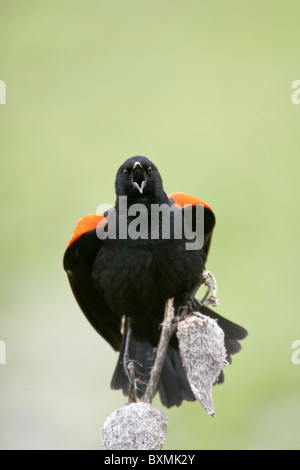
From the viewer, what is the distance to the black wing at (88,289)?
14.4 feet

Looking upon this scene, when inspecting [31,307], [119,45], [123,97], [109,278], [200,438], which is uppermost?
[119,45]

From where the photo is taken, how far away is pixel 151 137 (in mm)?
6676

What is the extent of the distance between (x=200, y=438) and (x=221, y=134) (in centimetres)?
268

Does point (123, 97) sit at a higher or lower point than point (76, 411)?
higher

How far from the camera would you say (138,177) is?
4.07m

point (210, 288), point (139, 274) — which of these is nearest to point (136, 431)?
point (210, 288)

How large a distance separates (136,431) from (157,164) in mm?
3814

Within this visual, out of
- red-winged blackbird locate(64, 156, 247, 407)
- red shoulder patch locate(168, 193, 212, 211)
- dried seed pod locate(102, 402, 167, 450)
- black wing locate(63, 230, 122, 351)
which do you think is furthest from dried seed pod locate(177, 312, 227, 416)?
black wing locate(63, 230, 122, 351)

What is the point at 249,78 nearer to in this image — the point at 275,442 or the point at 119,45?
the point at 119,45

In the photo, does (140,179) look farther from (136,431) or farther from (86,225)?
(136,431)

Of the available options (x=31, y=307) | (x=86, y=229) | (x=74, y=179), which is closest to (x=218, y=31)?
(x=74, y=179)

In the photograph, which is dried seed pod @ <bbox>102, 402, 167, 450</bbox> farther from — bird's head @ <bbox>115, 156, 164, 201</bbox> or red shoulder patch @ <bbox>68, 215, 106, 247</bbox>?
red shoulder patch @ <bbox>68, 215, 106, 247</bbox>

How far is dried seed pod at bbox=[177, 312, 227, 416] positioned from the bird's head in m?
1.06

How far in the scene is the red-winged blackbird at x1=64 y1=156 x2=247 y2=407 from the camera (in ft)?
13.2
